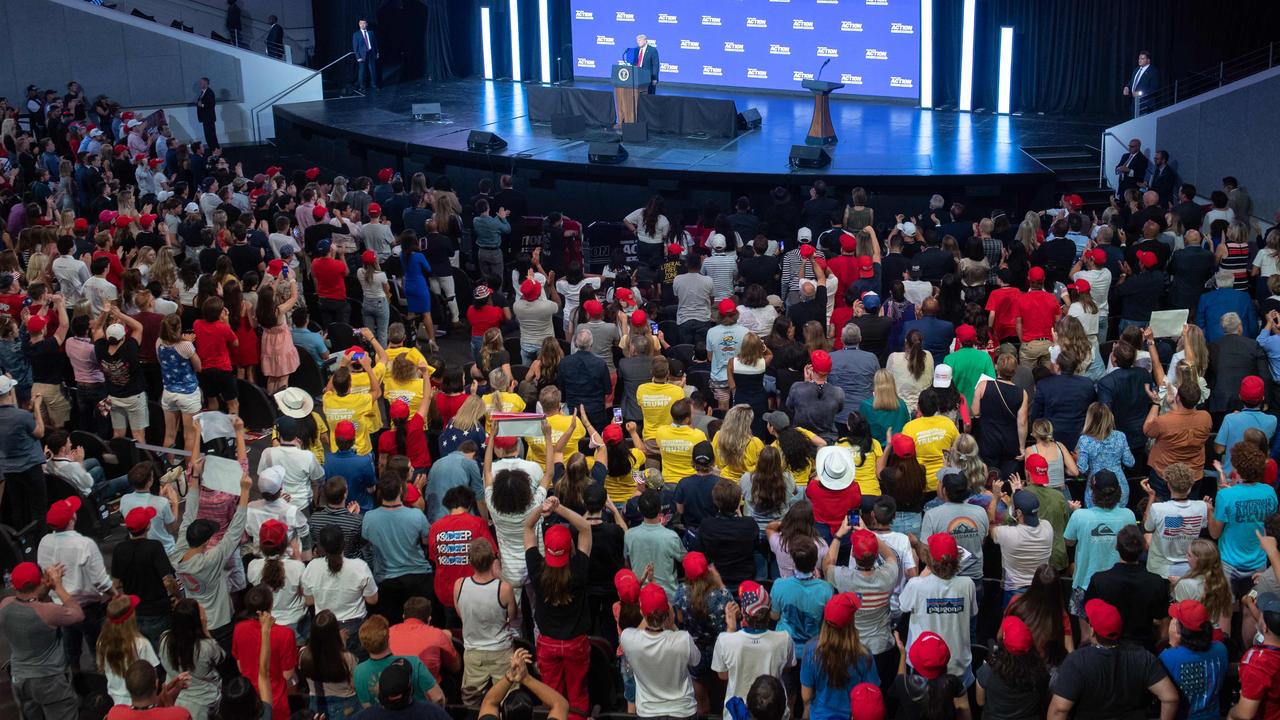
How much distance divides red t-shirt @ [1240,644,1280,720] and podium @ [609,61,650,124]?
1473 cm

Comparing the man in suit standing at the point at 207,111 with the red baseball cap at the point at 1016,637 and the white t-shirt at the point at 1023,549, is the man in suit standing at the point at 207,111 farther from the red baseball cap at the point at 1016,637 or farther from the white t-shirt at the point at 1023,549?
the red baseball cap at the point at 1016,637

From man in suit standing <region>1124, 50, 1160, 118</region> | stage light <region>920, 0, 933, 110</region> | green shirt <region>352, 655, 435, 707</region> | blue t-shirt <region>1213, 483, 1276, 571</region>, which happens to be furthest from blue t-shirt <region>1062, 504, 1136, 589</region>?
stage light <region>920, 0, 933, 110</region>

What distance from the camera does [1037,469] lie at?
7117 mm

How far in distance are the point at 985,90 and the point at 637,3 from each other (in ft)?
22.9

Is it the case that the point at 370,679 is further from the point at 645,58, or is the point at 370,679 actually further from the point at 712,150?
the point at 645,58

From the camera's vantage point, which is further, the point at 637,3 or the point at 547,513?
the point at 637,3

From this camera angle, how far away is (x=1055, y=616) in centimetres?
621

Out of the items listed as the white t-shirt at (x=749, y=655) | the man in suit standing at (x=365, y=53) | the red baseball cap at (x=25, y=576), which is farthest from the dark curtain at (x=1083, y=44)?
the red baseball cap at (x=25, y=576)

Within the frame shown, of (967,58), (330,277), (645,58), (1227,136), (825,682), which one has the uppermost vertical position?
(645,58)

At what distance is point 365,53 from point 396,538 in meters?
20.4

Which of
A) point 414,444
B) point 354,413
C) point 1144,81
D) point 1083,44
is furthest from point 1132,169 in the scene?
point 354,413

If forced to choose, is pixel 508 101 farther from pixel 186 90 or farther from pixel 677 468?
pixel 677 468

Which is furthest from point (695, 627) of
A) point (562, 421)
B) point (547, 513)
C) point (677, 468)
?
point (562, 421)

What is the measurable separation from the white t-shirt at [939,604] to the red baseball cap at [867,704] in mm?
880
